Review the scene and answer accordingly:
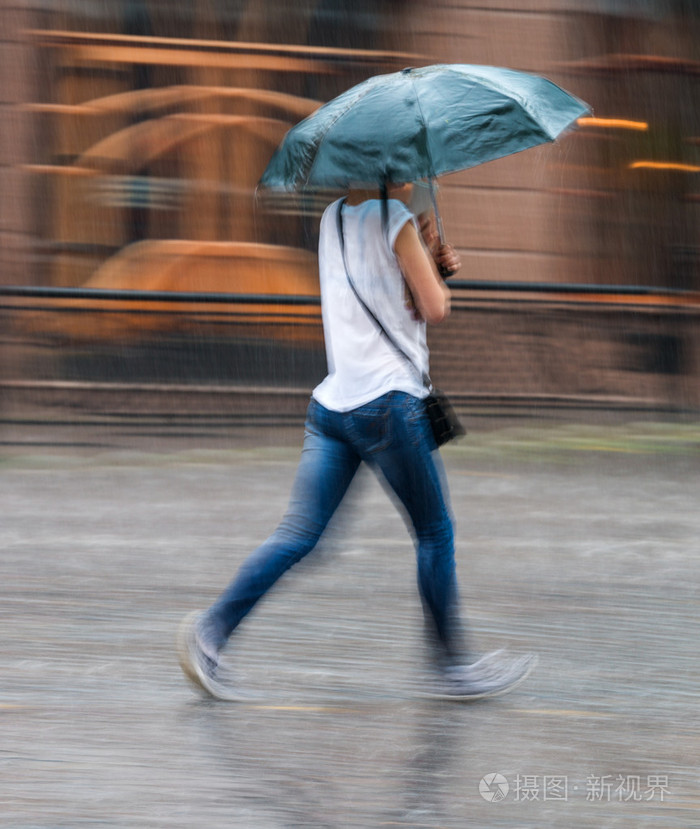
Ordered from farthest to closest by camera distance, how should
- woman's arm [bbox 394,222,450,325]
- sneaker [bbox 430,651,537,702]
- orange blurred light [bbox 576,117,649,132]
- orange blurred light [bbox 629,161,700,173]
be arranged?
1. orange blurred light [bbox 629,161,700,173]
2. orange blurred light [bbox 576,117,649,132]
3. sneaker [bbox 430,651,537,702]
4. woman's arm [bbox 394,222,450,325]

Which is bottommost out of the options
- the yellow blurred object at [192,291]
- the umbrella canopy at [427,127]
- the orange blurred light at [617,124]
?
the yellow blurred object at [192,291]

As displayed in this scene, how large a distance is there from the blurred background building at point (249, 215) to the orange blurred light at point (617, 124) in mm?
122

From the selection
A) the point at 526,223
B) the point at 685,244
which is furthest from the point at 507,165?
the point at 685,244

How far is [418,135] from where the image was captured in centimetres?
362

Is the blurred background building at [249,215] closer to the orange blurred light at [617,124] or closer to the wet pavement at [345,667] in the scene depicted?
the orange blurred light at [617,124]

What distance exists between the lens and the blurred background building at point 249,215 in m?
10.4

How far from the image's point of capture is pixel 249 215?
1103 centimetres

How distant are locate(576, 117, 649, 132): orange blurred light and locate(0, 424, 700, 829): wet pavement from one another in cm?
433

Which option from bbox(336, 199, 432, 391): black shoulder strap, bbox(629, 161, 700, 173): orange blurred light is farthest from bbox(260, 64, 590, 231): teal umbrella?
bbox(629, 161, 700, 173): orange blurred light

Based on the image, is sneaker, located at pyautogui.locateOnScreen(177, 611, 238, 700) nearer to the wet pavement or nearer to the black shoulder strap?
the wet pavement

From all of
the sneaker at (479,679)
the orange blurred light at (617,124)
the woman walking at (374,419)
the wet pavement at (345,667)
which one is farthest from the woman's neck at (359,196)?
the orange blurred light at (617,124)

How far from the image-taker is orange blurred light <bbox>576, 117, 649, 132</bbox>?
37.3 feet

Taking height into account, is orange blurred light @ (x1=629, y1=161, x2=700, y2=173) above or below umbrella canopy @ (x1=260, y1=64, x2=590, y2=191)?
below

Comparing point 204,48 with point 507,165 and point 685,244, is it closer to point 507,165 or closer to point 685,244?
point 507,165
